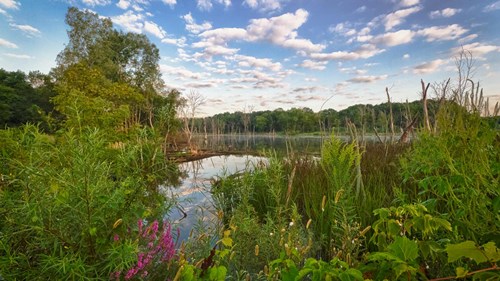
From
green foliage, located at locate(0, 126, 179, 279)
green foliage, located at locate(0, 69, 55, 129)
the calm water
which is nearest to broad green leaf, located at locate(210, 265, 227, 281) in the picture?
green foliage, located at locate(0, 126, 179, 279)

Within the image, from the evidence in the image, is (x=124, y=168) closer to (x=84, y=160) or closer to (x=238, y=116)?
(x=84, y=160)

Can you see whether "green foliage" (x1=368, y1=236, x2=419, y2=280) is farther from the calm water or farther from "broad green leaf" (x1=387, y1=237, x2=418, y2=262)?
the calm water

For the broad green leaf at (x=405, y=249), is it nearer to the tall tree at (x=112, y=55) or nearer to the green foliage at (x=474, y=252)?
the green foliage at (x=474, y=252)

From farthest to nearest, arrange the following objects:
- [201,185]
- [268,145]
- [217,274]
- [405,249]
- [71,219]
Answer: [268,145] < [201,185] < [71,219] < [217,274] < [405,249]

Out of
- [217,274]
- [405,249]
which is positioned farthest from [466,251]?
[217,274]

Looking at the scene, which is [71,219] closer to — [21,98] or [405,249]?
[405,249]

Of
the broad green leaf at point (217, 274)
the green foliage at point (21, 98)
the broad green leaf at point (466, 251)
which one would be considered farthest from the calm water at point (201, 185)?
the green foliage at point (21, 98)

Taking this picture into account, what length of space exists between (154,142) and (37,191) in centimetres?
63

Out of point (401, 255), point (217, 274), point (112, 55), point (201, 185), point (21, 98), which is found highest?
point (112, 55)

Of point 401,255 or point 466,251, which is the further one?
point 401,255

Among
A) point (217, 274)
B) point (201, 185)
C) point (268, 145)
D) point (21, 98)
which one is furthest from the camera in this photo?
point (21, 98)

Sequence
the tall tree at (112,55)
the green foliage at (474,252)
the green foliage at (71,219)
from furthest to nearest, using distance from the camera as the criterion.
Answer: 1. the tall tree at (112,55)
2. the green foliage at (71,219)
3. the green foliage at (474,252)

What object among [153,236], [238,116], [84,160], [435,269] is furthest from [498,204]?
[238,116]

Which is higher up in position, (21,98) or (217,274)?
(21,98)
